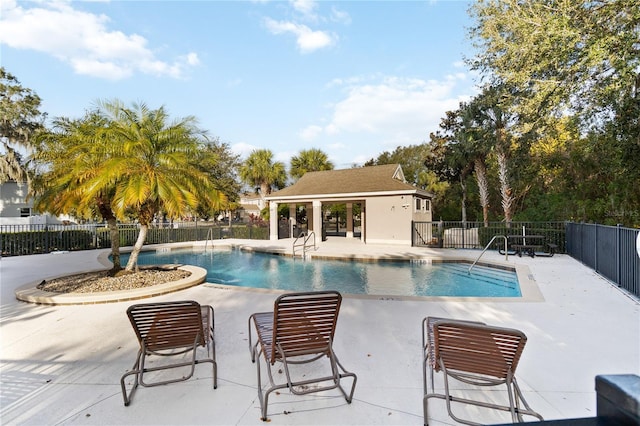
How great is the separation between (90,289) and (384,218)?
15.5 meters

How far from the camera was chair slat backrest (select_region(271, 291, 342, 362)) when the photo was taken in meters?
3.15

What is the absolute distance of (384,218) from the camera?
19.8 metres

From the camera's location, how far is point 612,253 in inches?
338

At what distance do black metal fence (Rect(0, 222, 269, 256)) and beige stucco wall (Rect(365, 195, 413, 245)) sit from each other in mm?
8215

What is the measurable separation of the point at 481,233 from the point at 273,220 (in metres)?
13.6

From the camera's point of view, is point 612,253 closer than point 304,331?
No

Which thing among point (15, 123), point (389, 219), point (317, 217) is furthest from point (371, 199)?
point (15, 123)

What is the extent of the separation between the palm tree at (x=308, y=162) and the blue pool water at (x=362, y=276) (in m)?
15.8

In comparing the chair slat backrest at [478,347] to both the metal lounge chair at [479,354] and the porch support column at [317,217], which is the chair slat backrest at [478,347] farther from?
the porch support column at [317,217]

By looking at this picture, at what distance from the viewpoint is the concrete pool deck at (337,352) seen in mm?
2975

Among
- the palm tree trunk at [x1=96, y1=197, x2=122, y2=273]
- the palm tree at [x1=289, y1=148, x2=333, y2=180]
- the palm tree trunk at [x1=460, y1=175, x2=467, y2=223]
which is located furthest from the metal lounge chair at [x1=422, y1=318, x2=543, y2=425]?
the palm tree trunk at [x1=460, y1=175, x2=467, y2=223]

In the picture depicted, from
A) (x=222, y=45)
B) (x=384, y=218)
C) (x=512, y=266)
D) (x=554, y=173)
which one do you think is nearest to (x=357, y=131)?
(x=384, y=218)

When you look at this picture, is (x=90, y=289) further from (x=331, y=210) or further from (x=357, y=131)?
(x=331, y=210)

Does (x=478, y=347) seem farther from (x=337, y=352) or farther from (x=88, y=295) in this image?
(x=88, y=295)
